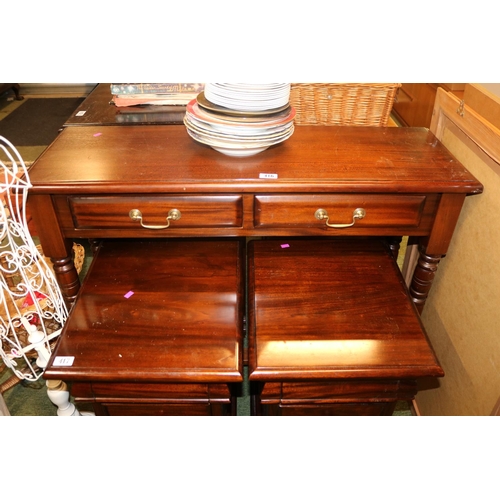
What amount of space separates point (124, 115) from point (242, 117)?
1.65ft

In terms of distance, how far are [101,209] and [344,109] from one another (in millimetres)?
751

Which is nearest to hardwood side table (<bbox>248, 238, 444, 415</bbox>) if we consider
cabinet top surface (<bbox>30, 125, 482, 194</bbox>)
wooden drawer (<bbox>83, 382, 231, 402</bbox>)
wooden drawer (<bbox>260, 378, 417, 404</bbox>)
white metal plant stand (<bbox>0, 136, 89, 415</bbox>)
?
wooden drawer (<bbox>260, 378, 417, 404</bbox>)

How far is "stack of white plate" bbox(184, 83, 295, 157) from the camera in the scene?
→ 38.7 inches

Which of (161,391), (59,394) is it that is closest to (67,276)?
(59,394)

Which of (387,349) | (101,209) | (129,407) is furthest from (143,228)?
(387,349)

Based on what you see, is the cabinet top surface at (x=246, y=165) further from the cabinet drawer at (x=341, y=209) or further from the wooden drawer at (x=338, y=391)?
the wooden drawer at (x=338, y=391)

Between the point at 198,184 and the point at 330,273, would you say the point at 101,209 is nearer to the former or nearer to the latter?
the point at 198,184

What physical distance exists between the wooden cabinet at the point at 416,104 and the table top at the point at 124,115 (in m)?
1.84

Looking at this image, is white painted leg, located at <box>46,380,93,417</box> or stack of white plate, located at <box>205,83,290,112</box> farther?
white painted leg, located at <box>46,380,93,417</box>

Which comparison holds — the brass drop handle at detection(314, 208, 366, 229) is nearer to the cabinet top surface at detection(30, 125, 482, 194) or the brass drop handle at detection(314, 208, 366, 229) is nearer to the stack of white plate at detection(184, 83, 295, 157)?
the cabinet top surface at detection(30, 125, 482, 194)

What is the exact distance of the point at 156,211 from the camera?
1055mm

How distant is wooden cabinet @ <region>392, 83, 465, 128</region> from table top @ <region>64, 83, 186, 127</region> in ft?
6.05
